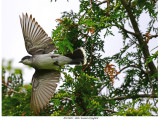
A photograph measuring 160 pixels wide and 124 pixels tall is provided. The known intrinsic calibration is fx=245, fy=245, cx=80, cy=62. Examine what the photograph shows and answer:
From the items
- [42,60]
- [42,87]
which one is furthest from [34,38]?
[42,87]

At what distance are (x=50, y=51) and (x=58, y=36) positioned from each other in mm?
464

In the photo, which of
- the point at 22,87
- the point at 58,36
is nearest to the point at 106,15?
the point at 58,36

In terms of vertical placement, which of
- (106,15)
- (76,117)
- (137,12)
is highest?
(137,12)

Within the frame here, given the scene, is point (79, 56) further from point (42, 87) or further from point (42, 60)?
point (42, 87)

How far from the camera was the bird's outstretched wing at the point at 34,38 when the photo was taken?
2.33 meters

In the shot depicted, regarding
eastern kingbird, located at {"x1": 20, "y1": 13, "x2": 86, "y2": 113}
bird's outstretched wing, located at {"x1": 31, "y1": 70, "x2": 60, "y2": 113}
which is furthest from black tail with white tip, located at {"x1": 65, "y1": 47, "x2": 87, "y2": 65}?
bird's outstretched wing, located at {"x1": 31, "y1": 70, "x2": 60, "y2": 113}

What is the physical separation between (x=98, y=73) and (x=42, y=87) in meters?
0.53

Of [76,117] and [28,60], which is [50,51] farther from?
[76,117]

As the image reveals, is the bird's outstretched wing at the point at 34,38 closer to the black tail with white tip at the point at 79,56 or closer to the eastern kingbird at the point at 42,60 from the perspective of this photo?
the eastern kingbird at the point at 42,60

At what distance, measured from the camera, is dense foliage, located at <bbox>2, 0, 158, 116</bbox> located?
5.64 feet

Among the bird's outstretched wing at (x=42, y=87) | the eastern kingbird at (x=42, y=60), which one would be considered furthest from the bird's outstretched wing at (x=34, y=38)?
the bird's outstretched wing at (x=42, y=87)

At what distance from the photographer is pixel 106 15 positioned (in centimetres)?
201

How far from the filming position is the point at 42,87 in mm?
2230

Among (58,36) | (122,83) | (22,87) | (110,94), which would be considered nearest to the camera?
(58,36)
